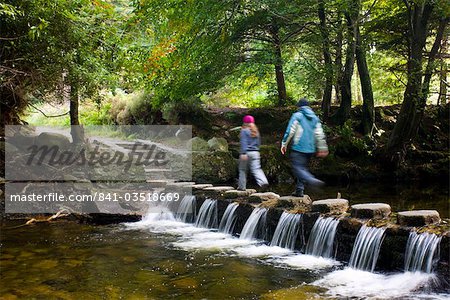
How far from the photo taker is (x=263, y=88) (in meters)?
24.9

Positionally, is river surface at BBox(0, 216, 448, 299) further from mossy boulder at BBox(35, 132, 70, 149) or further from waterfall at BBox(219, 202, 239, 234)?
mossy boulder at BBox(35, 132, 70, 149)

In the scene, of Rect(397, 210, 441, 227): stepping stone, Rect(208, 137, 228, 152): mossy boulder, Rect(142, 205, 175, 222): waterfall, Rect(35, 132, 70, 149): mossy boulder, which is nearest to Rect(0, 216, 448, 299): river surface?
Rect(397, 210, 441, 227): stepping stone

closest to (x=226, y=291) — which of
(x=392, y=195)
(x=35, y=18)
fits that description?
(x=35, y=18)

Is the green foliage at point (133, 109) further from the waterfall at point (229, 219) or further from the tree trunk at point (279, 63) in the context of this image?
the waterfall at point (229, 219)

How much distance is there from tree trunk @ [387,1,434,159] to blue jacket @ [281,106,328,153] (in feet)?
25.1

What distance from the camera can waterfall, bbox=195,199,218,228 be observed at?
394 inches

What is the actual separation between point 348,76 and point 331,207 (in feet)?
35.6

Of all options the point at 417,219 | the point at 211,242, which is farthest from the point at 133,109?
the point at 417,219

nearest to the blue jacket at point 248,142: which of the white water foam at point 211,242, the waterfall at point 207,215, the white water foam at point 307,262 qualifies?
the white water foam at point 211,242

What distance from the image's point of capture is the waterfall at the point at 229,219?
9.34 metres

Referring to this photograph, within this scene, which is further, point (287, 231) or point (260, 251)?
point (287, 231)

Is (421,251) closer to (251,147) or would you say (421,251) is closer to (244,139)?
(251,147)

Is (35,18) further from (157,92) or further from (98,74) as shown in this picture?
(157,92)

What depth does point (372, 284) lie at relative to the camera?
19.2 ft
